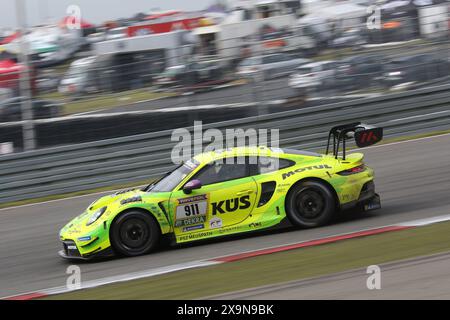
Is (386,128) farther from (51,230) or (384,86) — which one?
(51,230)

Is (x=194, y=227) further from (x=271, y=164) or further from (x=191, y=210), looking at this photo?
(x=271, y=164)

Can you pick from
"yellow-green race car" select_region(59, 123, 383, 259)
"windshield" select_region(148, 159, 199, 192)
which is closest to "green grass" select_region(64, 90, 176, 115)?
"windshield" select_region(148, 159, 199, 192)

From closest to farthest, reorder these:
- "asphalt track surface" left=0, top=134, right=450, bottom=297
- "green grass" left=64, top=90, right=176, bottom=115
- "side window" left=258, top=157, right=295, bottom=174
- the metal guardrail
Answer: "asphalt track surface" left=0, top=134, right=450, bottom=297, "side window" left=258, top=157, right=295, bottom=174, the metal guardrail, "green grass" left=64, top=90, right=176, bottom=115

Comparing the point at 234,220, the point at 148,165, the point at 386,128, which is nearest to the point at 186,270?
the point at 234,220

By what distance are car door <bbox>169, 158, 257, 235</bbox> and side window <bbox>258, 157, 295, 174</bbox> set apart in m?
0.21

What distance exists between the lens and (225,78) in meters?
15.4

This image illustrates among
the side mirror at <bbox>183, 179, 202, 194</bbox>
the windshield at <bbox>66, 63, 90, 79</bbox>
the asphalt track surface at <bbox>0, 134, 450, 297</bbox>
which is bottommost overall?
the asphalt track surface at <bbox>0, 134, 450, 297</bbox>

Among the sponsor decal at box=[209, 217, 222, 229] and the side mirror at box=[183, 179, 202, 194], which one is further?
the sponsor decal at box=[209, 217, 222, 229]

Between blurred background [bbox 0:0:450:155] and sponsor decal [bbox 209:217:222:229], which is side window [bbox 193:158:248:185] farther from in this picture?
blurred background [bbox 0:0:450:155]

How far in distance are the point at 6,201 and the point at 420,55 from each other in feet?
29.0

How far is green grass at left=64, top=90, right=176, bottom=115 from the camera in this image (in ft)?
49.6

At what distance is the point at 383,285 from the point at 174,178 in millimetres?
3872

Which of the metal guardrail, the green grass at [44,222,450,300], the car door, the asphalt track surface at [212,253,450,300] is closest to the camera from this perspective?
the asphalt track surface at [212,253,450,300]

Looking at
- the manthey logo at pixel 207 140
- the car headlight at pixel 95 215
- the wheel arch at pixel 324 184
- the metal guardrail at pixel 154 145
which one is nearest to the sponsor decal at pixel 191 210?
the car headlight at pixel 95 215
